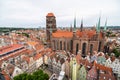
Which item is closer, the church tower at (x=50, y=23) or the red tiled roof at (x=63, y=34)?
the red tiled roof at (x=63, y=34)

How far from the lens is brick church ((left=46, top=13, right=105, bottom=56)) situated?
5647cm

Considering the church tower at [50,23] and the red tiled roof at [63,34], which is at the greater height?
the church tower at [50,23]

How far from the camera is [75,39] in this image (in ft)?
189

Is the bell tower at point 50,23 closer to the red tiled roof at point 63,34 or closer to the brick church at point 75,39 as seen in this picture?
the brick church at point 75,39

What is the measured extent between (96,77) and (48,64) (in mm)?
22316

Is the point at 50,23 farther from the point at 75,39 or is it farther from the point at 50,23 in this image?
the point at 75,39

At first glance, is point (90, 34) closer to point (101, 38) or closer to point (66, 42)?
point (101, 38)

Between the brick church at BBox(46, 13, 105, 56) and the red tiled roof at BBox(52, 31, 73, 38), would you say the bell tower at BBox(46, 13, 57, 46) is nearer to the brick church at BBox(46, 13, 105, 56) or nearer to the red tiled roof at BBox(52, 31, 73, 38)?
the brick church at BBox(46, 13, 105, 56)

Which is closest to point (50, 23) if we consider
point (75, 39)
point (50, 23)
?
point (50, 23)

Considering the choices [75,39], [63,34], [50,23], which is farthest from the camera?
[50,23]

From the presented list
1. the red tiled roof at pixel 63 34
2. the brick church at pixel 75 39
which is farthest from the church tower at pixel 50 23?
the red tiled roof at pixel 63 34

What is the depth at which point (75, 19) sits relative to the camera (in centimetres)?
5847

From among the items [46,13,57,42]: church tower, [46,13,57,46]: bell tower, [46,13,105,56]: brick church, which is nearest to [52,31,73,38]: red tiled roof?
[46,13,105,56]: brick church

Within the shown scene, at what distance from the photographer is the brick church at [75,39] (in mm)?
56469
